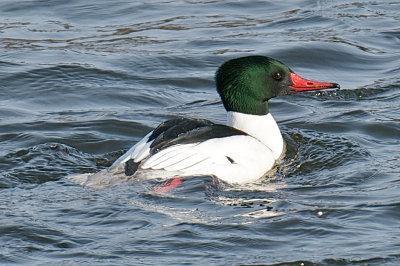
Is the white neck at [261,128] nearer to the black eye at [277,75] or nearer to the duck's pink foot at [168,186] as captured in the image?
the black eye at [277,75]

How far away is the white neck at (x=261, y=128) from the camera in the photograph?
8641mm

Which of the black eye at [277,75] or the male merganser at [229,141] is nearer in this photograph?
the male merganser at [229,141]

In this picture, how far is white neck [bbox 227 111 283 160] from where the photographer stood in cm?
864

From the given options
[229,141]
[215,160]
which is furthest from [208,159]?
[229,141]

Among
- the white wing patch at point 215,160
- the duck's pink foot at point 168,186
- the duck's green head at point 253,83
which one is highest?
the duck's green head at point 253,83

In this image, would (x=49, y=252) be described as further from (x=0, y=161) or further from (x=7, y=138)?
(x=7, y=138)

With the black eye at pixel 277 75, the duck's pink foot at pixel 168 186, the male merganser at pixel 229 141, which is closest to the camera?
the duck's pink foot at pixel 168 186

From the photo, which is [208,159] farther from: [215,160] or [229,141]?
[229,141]

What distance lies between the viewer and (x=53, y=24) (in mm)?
14047

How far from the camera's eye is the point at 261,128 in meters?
8.66

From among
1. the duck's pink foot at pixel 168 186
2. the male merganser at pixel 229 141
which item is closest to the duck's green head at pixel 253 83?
the male merganser at pixel 229 141

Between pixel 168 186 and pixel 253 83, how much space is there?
5.11 feet

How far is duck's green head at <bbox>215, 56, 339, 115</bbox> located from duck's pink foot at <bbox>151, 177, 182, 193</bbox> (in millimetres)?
1244

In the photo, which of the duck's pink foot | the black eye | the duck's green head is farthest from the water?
the black eye
